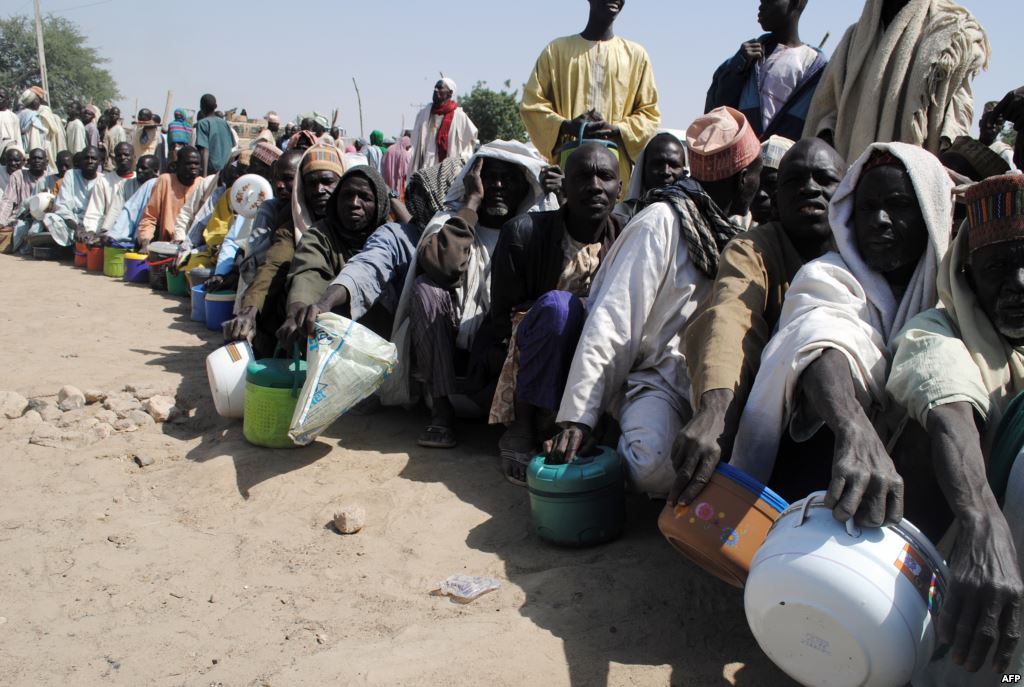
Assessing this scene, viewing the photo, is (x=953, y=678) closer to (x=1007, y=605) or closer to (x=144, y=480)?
(x=1007, y=605)

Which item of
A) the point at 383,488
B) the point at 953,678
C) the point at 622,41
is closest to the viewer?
the point at 953,678

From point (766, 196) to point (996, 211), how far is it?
1.68m

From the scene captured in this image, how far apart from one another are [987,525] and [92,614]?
2.65m

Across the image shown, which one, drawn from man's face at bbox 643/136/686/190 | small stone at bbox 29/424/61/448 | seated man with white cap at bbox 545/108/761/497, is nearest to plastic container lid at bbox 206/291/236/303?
small stone at bbox 29/424/61/448

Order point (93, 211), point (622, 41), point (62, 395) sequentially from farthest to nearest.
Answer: point (93, 211) < point (622, 41) < point (62, 395)

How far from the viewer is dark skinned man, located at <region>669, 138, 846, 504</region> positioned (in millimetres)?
2361

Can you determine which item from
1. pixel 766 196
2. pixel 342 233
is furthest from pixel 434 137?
pixel 766 196

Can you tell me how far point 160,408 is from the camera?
4.49 metres

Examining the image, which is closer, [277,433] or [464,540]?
[464,540]

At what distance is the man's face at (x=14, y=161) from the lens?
12125 millimetres

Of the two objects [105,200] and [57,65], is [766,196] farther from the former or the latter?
[57,65]

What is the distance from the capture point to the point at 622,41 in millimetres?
5492

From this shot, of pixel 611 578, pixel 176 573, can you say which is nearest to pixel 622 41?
pixel 611 578

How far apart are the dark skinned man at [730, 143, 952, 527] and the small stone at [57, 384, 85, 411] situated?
3.69m
